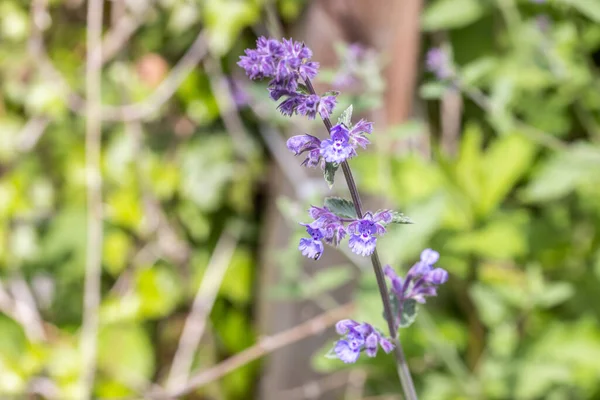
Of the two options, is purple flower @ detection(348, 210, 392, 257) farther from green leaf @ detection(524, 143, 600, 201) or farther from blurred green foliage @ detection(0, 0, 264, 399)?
blurred green foliage @ detection(0, 0, 264, 399)

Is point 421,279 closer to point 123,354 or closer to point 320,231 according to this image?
point 320,231

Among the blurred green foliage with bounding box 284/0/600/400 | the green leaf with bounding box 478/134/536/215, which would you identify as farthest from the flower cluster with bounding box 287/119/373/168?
the green leaf with bounding box 478/134/536/215

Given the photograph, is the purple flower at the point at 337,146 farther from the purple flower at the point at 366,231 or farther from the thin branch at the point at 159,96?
the thin branch at the point at 159,96

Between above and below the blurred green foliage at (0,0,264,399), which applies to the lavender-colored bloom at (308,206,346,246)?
below

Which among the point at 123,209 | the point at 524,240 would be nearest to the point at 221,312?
the point at 123,209

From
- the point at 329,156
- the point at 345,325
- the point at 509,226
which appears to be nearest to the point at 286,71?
the point at 329,156

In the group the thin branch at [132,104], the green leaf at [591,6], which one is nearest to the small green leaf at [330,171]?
the green leaf at [591,6]
